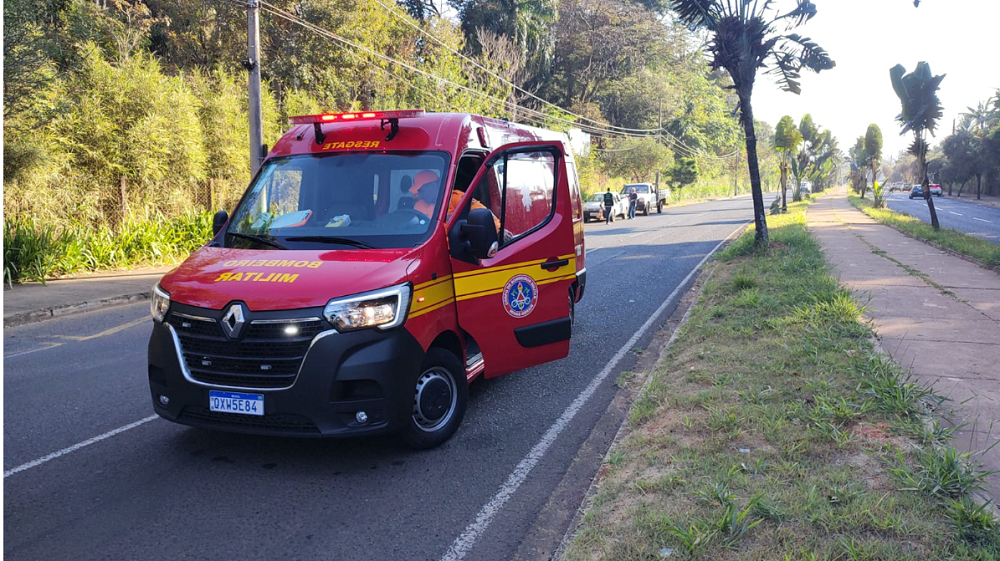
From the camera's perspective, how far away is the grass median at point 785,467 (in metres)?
3.33

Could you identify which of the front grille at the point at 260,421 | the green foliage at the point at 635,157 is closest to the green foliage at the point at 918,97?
the front grille at the point at 260,421

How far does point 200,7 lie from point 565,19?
1440 inches

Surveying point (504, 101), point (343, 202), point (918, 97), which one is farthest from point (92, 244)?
point (504, 101)

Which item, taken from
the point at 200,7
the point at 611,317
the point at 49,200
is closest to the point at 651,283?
the point at 611,317

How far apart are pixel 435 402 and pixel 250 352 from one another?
129cm

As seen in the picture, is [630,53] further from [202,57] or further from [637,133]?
[202,57]

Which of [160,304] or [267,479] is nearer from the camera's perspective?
[267,479]

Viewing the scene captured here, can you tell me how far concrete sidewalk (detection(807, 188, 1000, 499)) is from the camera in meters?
4.95

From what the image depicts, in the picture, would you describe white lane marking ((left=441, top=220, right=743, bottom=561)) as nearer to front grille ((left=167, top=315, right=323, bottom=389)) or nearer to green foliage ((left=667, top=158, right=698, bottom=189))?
front grille ((left=167, top=315, right=323, bottom=389))

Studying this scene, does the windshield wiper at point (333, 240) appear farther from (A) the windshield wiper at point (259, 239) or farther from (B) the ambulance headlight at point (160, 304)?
(B) the ambulance headlight at point (160, 304)

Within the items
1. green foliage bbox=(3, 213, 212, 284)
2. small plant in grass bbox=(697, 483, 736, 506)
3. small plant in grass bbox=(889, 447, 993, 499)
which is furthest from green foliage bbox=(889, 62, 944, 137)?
small plant in grass bbox=(697, 483, 736, 506)

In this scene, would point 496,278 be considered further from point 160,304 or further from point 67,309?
point 67,309

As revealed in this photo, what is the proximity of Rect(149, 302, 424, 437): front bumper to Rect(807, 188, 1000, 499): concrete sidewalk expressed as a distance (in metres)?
3.34

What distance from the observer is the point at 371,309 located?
4.32 m
